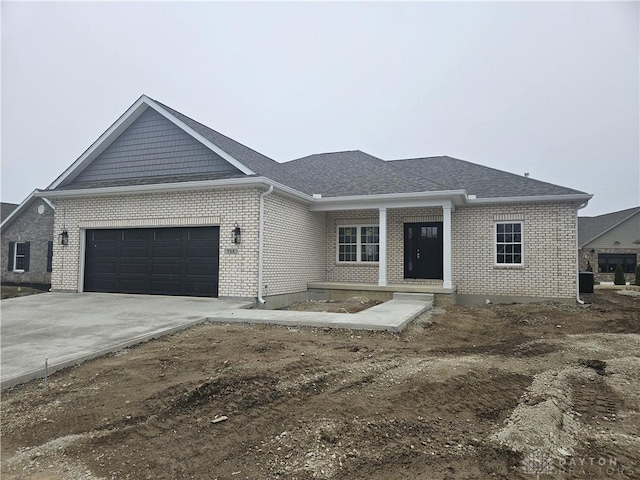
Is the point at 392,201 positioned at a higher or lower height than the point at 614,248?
higher

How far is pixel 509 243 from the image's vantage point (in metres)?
12.9

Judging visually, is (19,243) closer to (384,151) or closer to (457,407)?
(457,407)

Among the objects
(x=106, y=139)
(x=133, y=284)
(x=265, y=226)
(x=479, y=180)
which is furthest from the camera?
(x=479, y=180)

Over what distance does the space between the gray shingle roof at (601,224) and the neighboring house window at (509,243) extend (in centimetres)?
2492

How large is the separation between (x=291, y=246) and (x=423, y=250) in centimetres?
479

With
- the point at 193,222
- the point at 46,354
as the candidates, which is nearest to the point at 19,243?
the point at 193,222

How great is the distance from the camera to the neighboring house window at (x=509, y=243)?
41.8ft

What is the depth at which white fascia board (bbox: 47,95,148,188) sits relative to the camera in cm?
1259

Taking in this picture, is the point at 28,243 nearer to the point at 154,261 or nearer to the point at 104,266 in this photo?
the point at 104,266

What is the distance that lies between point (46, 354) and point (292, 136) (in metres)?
47.5

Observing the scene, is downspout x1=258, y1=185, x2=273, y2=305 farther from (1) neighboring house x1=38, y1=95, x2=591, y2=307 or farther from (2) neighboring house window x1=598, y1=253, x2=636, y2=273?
(2) neighboring house window x1=598, y1=253, x2=636, y2=273

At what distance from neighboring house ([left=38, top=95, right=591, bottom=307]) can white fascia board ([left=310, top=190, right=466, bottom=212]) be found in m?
0.05

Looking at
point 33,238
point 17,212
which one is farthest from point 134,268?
point 17,212

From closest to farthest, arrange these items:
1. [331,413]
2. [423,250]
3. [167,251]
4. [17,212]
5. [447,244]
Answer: [331,413], [167,251], [447,244], [423,250], [17,212]
